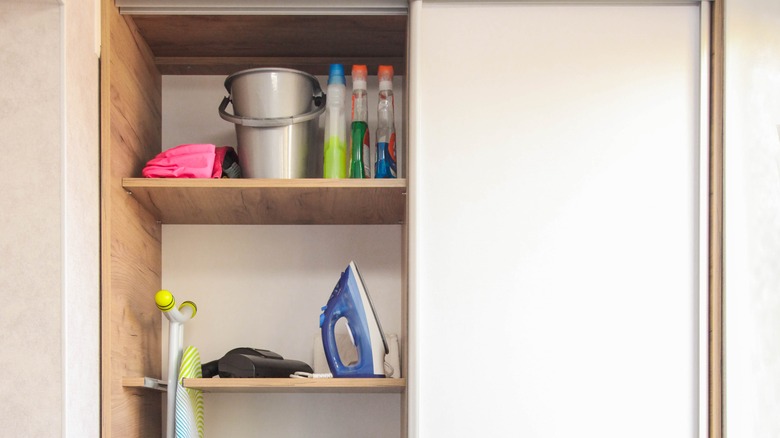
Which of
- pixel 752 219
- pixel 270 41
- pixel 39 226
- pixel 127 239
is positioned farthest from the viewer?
pixel 270 41

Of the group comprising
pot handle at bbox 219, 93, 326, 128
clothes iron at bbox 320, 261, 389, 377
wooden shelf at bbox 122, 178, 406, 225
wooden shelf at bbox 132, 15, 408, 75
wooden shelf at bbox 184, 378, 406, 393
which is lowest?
wooden shelf at bbox 184, 378, 406, 393

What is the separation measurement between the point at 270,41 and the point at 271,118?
0.25 meters

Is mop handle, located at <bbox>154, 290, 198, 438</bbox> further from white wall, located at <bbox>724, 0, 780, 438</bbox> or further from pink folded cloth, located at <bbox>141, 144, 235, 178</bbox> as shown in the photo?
white wall, located at <bbox>724, 0, 780, 438</bbox>

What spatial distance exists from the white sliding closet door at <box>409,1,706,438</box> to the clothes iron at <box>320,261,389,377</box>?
214mm

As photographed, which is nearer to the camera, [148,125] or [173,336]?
[173,336]

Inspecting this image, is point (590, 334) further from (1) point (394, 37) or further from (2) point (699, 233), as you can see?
(1) point (394, 37)

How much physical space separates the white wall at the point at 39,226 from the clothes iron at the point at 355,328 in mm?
556

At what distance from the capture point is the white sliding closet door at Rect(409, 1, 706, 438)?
5.63ft

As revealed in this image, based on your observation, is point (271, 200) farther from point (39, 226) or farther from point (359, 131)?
point (39, 226)

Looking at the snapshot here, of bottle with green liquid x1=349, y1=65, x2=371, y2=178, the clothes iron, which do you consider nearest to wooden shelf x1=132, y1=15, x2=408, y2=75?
bottle with green liquid x1=349, y1=65, x2=371, y2=178

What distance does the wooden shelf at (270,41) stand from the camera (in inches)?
73.7

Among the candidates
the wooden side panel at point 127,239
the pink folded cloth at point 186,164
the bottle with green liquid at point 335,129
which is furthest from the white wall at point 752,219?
the wooden side panel at point 127,239

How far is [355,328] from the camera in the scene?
192 cm

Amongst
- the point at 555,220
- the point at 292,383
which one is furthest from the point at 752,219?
the point at 292,383
